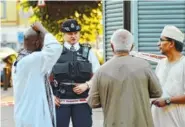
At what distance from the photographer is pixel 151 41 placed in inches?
349

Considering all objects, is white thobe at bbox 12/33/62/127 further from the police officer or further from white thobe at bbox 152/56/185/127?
white thobe at bbox 152/56/185/127

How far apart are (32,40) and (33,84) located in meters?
0.41

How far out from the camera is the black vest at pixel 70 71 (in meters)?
5.77

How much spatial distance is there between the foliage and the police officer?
501 inches

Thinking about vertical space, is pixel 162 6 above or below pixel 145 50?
above

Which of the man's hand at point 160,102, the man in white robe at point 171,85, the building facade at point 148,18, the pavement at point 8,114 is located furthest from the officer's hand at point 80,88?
the pavement at point 8,114

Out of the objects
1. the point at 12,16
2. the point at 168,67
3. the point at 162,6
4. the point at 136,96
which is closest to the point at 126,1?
the point at 162,6

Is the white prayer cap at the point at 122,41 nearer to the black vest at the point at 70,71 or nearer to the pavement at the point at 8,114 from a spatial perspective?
the black vest at the point at 70,71

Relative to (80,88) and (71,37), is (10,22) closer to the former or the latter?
(71,37)

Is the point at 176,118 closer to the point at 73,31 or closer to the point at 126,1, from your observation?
the point at 73,31

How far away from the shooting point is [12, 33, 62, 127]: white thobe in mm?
4789

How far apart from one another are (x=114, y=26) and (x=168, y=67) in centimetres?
448

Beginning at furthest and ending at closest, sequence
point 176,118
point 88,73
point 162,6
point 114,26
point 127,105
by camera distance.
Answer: point 114,26 → point 162,6 → point 88,73 → point 176,118 → point 127,105

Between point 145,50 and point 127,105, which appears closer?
point 127,105
